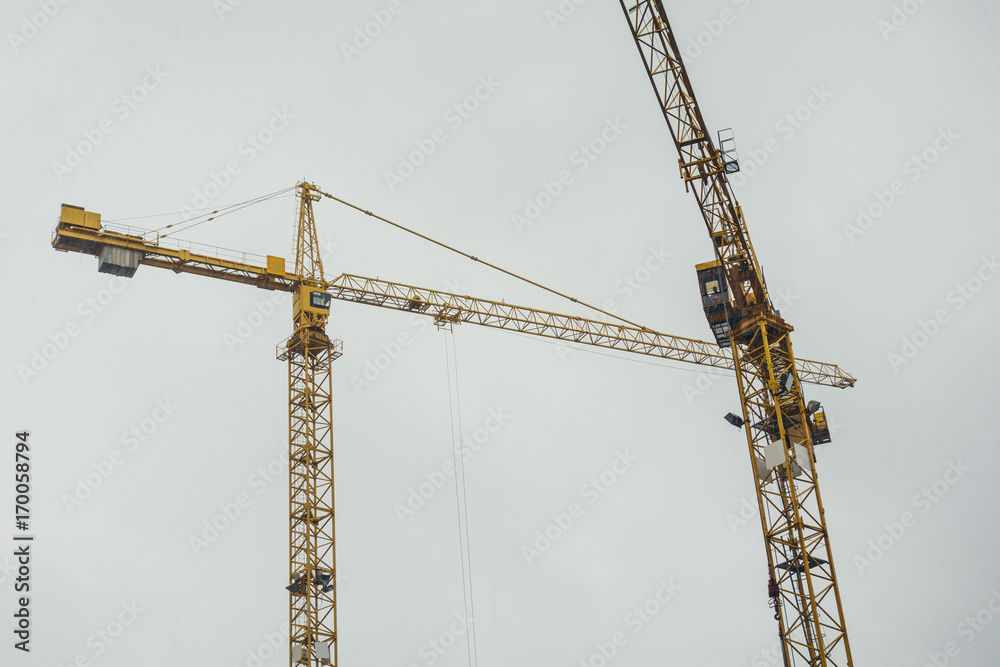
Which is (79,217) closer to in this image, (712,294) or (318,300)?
(318,300)

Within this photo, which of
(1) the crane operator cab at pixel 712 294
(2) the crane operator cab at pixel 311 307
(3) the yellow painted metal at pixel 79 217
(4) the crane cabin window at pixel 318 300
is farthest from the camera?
(4) the crane cabin window at pixel 318 300

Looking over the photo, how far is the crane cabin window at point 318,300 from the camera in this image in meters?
61.7

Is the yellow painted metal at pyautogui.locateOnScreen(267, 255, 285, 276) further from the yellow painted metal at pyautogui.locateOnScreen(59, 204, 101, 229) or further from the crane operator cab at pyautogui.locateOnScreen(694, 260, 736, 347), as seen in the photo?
the crane operator cab at pyautogui.locateOnScreen(694, 260, 736, 347)

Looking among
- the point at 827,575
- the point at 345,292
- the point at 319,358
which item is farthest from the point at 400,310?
the point at 827,575

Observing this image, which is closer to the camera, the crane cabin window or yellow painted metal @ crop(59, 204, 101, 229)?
yellow painted metal @ crop(59, 204, 101, 229)

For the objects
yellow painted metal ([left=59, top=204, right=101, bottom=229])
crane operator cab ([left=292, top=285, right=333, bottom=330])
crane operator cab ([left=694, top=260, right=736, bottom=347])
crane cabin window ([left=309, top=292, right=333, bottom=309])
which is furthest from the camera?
crane cabin window ([left=309, top=292, right=333, bottom=309])

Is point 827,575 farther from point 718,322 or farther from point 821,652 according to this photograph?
point 718,322

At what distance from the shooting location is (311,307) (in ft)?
202

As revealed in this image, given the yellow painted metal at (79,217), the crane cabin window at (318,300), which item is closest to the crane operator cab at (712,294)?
the crane cabin window at (318,300)

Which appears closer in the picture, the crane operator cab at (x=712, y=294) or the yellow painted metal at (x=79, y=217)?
the crane operator cab at (x=712, y=294)

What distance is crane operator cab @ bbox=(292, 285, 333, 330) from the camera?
61250 millimetres

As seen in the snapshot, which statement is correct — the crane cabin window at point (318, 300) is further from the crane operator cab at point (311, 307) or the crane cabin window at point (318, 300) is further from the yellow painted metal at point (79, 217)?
the yellow painted metal at point (79, 217)

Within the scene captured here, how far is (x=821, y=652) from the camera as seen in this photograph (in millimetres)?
42062

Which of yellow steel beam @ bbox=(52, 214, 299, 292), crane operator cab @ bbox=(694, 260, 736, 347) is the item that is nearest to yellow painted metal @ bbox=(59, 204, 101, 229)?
yellow steel beam @ bbox=(52, 214, 299, 292)
